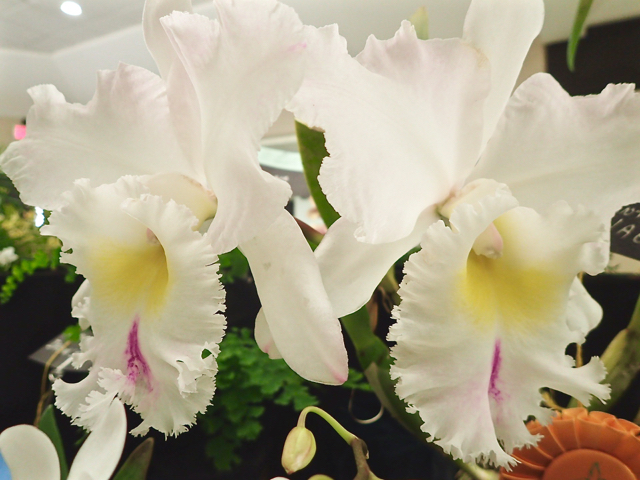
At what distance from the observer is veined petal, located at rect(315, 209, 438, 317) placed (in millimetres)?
324

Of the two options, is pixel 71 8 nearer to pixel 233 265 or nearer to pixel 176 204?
pixel 233 265

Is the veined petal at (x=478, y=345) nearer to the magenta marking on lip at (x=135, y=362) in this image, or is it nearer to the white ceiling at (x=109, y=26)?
the magenta marking on lip at (x=135, y=362)

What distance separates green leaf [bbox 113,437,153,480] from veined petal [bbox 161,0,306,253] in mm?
338

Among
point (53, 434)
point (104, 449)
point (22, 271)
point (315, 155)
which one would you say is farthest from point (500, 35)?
point (22, 271)

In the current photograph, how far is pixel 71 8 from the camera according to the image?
2.14 metres

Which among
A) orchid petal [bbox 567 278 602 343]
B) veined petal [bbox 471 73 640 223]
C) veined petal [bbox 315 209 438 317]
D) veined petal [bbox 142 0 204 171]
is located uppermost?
veined petal [bbox 142 0 204 171]

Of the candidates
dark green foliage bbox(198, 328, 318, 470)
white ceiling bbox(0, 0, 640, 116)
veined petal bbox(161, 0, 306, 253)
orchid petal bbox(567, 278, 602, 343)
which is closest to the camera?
veined petal bbox(161, 0, 306, 253)

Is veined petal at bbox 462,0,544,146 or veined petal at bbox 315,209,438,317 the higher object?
veined petal at bbox 462,0,544,146

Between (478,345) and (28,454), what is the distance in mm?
494

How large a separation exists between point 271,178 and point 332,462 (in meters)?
0.56

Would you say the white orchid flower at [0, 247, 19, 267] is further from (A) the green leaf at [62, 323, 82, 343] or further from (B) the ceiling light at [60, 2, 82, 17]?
(B) the ceiling light at [60, 2, 82, 17]

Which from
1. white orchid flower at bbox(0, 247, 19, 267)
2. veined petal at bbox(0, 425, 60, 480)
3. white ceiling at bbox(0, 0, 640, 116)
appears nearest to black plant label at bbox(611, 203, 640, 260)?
veined petal at bbox(0, 425, 60, 480)

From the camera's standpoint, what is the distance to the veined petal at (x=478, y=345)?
284mm

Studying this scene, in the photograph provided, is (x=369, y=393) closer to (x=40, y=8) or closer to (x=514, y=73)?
(x=514, y=73)
